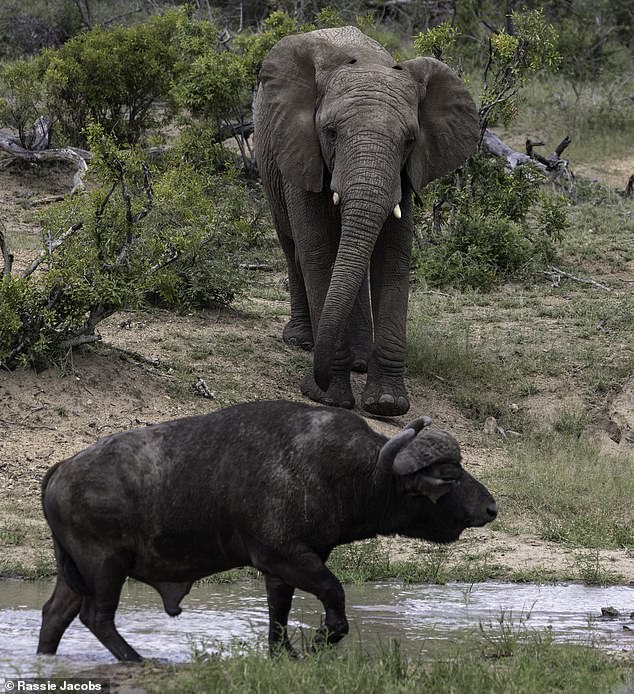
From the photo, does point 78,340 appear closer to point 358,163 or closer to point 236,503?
point 358,163

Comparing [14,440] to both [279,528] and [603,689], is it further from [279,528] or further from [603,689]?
[603,689]

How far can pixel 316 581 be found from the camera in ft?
18.7

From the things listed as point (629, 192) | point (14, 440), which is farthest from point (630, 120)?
point (14, 440)

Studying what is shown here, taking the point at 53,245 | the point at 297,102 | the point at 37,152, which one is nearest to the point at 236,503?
the point at 53,245

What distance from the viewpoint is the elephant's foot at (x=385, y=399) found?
34.5 ft

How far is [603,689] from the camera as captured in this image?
212 inches

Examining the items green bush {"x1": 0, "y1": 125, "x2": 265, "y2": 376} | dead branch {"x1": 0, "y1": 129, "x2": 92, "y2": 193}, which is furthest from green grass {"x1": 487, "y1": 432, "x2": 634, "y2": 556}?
dead branch {"x1": 0, "y1": 129, "x2": 92, "y2": 193}

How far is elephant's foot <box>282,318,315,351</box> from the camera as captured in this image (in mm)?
12148

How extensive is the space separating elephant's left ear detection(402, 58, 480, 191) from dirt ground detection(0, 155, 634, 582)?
197 centimetres

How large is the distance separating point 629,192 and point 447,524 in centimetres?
1386

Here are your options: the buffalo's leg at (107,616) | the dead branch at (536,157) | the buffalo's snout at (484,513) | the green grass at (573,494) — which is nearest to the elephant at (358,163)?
the green grass at (573,494)

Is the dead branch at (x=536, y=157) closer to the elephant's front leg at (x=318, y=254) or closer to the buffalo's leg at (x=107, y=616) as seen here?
the elephant's front leg at (x=318, y=254)

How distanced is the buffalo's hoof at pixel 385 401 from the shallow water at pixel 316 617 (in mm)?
3015

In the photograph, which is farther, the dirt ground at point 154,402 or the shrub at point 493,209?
the shrub at point 493,209
